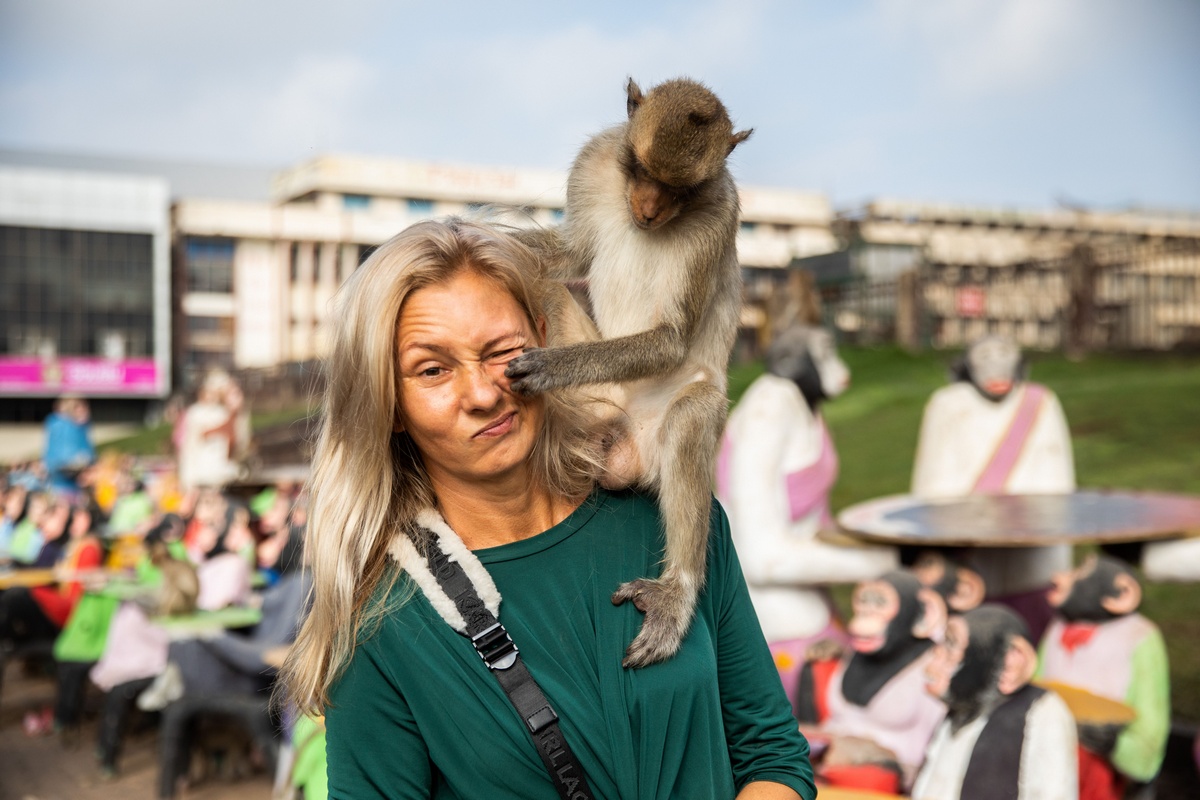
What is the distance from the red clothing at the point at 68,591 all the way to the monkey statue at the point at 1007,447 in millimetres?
6080

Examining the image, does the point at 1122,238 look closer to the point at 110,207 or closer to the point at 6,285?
the point at 110,207

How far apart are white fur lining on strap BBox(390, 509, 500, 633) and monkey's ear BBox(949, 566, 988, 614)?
10.6 feet

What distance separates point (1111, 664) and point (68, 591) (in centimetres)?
738

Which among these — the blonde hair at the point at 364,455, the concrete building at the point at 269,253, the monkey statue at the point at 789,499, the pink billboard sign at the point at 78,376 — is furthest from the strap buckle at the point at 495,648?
the pink billboard sign at the point at 78,376

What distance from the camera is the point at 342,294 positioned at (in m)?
1.75

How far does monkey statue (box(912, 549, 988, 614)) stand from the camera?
438 cm

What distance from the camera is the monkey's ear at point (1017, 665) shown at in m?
3.23

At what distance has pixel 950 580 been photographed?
176 inches

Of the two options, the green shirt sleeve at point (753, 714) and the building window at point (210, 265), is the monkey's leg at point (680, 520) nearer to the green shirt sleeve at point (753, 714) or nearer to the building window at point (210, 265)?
the green shirt sleeve at point (753, 714)

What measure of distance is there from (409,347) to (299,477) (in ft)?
27.7

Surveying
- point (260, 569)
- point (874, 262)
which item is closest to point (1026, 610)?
point (260, 569)

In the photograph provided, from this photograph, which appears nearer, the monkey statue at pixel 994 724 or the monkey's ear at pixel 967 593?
the monkey statue at pixel 994 724

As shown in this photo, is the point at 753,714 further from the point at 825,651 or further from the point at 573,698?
the point at 825,651

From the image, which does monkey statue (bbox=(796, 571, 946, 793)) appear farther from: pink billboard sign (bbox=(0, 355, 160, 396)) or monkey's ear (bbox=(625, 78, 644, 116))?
pink billboard sign (bbox=(0, 355, 160, 396))
